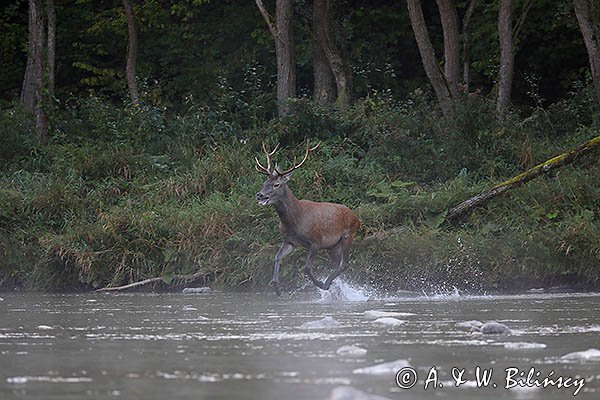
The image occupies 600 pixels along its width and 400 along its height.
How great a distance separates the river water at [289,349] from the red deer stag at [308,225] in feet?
4.25

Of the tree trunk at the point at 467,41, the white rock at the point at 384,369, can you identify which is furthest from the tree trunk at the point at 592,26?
the white rock at the point at 384,369

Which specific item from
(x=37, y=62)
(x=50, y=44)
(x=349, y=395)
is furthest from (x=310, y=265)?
(x=349, y=395)

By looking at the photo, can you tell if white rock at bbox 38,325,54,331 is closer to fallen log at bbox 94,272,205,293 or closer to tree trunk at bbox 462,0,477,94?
fallen log at bbox 94,272,205,293

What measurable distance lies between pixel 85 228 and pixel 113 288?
129cm

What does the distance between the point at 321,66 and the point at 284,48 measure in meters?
1.26

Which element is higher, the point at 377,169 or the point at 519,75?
the point at 519,75

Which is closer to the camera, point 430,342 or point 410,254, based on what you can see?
point 430,342

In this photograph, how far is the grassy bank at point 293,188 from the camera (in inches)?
616

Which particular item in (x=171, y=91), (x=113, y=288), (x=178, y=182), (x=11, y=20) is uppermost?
(x=11, y=20)

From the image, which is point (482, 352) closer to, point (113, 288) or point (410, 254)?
point (410, 254)

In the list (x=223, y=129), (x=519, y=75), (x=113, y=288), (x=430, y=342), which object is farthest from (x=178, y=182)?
(x=430, y=342)

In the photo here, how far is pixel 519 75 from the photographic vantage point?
23828 mm

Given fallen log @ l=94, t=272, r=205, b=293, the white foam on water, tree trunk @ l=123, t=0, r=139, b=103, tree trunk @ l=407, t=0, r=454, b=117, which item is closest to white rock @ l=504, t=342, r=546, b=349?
the white foam on water

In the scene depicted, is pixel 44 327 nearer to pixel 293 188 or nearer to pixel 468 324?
pixel 468 324
